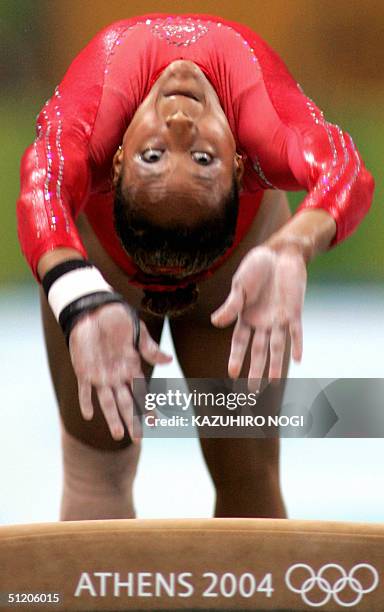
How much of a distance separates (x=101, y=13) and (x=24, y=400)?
45 centimetres

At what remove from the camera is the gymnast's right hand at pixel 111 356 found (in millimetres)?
817

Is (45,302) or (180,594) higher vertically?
(45,302)

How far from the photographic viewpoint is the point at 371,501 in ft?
3.67

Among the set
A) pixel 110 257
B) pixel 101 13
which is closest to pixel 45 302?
pixel 110 257

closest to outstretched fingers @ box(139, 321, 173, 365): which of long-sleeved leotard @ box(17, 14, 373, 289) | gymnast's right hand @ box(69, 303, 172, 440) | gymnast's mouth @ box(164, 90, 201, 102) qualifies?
gymnast's right hand @ box(69, 303, 172, 440)

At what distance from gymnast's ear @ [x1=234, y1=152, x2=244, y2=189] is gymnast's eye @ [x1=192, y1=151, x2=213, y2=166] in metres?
0.04

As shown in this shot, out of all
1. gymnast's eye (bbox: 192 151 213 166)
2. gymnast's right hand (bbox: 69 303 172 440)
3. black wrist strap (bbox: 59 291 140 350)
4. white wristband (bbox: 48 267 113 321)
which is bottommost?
gymnast's right hand (bbox: 69 303 172 440)

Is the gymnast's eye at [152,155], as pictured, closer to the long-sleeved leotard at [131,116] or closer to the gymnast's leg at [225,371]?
the long-sleeved leotard at [131,116]

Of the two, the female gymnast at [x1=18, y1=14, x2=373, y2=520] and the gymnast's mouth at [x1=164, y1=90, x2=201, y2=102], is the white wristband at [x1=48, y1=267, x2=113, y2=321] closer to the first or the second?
the female gymnast at [x1=18, y1=14, x2=373, y2=520]

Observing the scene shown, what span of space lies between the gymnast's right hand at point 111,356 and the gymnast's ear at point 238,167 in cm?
22

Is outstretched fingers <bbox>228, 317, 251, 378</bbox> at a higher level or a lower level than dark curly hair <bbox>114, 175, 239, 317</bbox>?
lower

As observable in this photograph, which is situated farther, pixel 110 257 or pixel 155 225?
pixel 110 257

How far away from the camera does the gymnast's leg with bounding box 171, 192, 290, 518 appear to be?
1025 millimetres

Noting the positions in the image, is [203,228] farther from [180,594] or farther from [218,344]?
[180,594]
